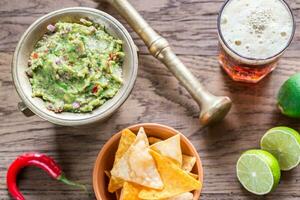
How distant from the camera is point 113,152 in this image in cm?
220

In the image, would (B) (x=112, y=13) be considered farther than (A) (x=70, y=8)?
Yes

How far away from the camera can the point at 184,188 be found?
2.04 m

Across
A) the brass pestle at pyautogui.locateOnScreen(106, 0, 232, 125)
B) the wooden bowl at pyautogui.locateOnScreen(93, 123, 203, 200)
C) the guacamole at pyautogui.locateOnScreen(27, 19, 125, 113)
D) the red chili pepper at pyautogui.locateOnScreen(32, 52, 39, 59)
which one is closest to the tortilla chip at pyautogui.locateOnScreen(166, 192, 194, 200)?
the wooden bowl at pyautogui.locateOnScreen(93, 123, 203, 200)

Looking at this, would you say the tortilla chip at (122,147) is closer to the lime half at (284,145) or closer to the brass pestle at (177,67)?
the brass pestle at (177,67)

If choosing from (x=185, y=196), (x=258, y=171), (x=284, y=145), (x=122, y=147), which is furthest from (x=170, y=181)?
(x=284, y=145)

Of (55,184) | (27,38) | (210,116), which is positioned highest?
(27,38)

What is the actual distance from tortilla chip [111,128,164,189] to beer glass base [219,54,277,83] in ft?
1.38

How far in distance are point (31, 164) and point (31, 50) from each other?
1.28ft

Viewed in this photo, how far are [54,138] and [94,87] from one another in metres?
0.30

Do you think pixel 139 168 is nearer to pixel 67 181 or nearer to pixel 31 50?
pixel 67 181

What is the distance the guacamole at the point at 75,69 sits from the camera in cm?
210

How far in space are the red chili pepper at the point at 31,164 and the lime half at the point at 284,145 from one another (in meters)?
0.64

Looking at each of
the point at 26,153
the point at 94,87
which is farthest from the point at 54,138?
the point at 94,87

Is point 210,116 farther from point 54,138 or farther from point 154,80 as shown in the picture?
point 54,138
